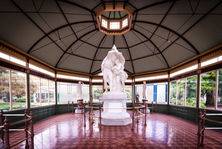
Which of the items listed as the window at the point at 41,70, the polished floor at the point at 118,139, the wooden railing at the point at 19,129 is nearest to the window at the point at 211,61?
the polished floor at the point at 118,139

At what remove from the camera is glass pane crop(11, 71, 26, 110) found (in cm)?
802

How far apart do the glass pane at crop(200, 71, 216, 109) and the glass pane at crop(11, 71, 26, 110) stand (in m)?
9.97

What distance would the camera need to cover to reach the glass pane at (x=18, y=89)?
26.3ft

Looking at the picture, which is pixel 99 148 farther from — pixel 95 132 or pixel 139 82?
pixel 139 82

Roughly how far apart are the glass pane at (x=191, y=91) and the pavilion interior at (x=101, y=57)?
0.21 feet

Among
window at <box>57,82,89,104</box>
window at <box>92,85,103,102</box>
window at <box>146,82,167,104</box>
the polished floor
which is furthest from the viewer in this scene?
window at <box>92,85,103,102</box>

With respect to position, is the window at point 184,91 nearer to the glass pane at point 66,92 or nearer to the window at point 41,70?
the glass pane at point 66,92

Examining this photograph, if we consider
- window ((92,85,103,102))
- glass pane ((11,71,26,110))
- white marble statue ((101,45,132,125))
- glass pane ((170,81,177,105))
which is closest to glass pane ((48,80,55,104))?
glass pane ((11,71,26,110))

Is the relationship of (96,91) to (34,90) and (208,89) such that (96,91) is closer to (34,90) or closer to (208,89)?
(34,90)

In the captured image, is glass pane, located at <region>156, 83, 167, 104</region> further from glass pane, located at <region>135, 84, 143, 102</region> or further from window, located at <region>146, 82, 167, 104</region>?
glass pane, located at <region>135, 84, 143, 102</region>

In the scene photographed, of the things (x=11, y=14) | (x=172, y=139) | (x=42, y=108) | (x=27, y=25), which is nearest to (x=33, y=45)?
(x=27, y=25)

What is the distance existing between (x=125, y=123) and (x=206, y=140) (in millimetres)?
3540

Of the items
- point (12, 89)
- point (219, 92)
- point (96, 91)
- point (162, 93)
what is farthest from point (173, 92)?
point (12, 89)

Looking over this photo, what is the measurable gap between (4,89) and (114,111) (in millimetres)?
5320
